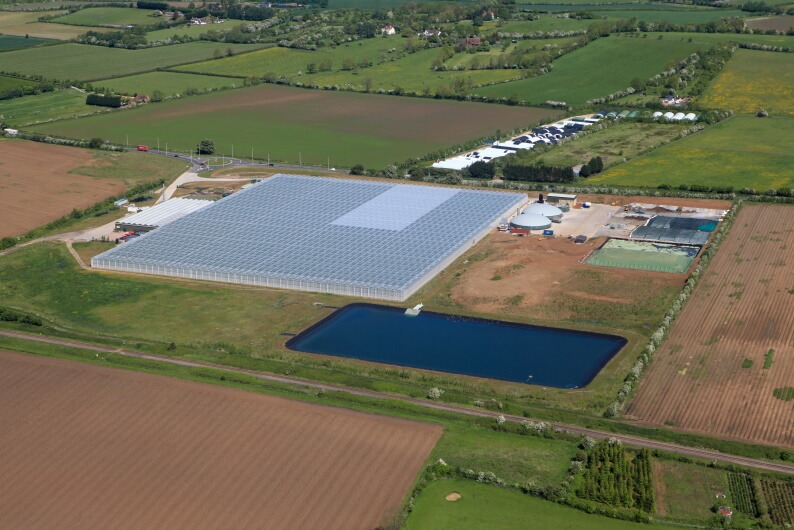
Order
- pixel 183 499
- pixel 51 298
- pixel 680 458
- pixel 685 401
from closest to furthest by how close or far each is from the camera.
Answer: pixel 183 499 < pixel 680 458 < pixel 685 401 < pixel 51 298

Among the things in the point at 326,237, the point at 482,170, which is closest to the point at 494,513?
the point at 326,237

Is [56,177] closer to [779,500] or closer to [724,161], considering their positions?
[724,161]

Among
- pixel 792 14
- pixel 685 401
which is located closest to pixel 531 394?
pixel 685 401

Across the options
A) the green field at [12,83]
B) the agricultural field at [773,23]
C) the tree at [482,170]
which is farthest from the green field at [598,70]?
the green field at [12,83]

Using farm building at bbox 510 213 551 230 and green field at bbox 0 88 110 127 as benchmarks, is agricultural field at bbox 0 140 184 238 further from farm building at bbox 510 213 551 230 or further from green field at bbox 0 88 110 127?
farm building at bbox 510 213 551 230

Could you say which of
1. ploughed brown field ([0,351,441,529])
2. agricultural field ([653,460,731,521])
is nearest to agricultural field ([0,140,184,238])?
ploughed brown field ([0,351,441,529])

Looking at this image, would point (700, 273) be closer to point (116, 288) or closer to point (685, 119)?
point (116, 288)
